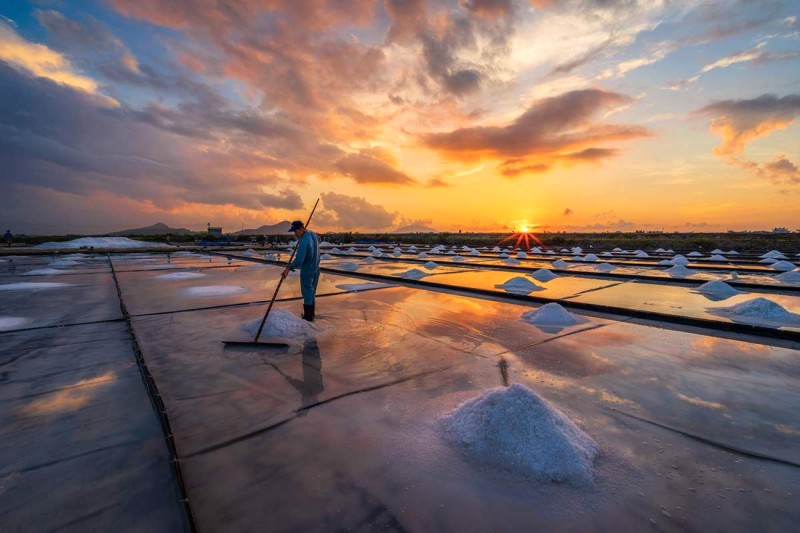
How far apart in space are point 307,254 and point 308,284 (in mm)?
432

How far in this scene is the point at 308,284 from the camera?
504 centimetres

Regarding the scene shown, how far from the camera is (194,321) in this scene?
16.8 feet

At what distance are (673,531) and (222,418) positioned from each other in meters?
2.61

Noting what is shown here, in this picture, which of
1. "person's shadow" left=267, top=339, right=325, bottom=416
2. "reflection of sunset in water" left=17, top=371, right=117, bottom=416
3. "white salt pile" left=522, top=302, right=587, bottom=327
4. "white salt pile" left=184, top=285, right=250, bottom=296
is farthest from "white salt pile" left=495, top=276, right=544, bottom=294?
"reflection of sunset in water" left=17, top=371, right=117, bottom=416

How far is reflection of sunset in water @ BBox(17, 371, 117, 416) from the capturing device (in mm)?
2570

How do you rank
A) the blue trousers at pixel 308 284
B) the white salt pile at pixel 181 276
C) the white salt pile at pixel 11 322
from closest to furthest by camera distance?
the white salt pile at pixel 11 322 → the blue trousers at pixel 308 284 → the white salt pile at pixel 181 276

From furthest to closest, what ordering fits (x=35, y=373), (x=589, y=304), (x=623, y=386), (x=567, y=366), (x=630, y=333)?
(x=589, y=304), (x=630, y=333), (x=567, y=366), (x=35, y=373), (x=623, y=386)

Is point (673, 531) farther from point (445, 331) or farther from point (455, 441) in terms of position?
point (445, 331)

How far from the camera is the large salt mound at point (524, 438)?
6.34 feet

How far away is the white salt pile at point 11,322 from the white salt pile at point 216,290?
8.05 feet

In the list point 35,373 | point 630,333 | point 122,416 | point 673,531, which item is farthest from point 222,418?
point 630,333

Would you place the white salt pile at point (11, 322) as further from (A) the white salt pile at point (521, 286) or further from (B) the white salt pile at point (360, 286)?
(A) the white salt pile at point (521, 286)

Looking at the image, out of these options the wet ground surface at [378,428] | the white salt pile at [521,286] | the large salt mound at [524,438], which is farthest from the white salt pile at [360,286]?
the large salt mound at [524,438]

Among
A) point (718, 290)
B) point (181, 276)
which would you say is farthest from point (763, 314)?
point (181, 276)
